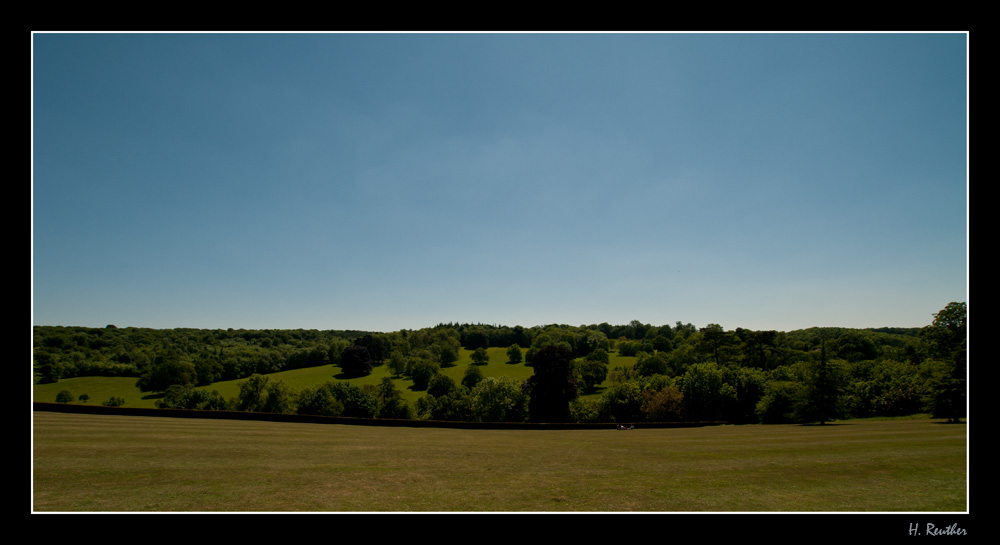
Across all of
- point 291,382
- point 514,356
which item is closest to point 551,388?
point 514,356

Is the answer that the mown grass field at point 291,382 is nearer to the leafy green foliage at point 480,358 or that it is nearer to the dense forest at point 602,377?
the leafy green foliage at point 480,358

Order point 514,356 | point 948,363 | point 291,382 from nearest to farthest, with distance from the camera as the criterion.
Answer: point 948,363 → point 291,382 → point 514,356

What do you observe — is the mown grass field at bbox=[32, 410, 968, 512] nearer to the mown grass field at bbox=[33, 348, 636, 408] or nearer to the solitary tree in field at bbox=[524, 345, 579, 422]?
the solitary tree in field at bbox=[524, 345, 579, 422]

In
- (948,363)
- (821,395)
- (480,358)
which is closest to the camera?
(948,363)

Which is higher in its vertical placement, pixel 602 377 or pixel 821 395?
pixel 821 395

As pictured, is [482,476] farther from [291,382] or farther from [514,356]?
[514,356]

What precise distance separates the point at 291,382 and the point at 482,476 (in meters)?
86.7

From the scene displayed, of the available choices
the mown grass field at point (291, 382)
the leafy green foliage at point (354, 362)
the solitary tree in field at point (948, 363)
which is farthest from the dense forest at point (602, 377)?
the mown grass field at point (291, 382)

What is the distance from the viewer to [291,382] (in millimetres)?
83125

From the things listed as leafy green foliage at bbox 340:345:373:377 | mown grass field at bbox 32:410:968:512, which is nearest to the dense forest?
leafy green foliage at bbox 340:345:373:377

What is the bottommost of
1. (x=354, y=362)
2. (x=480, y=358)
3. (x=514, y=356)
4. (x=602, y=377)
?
(x=480, y=358)

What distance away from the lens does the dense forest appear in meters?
36.8
